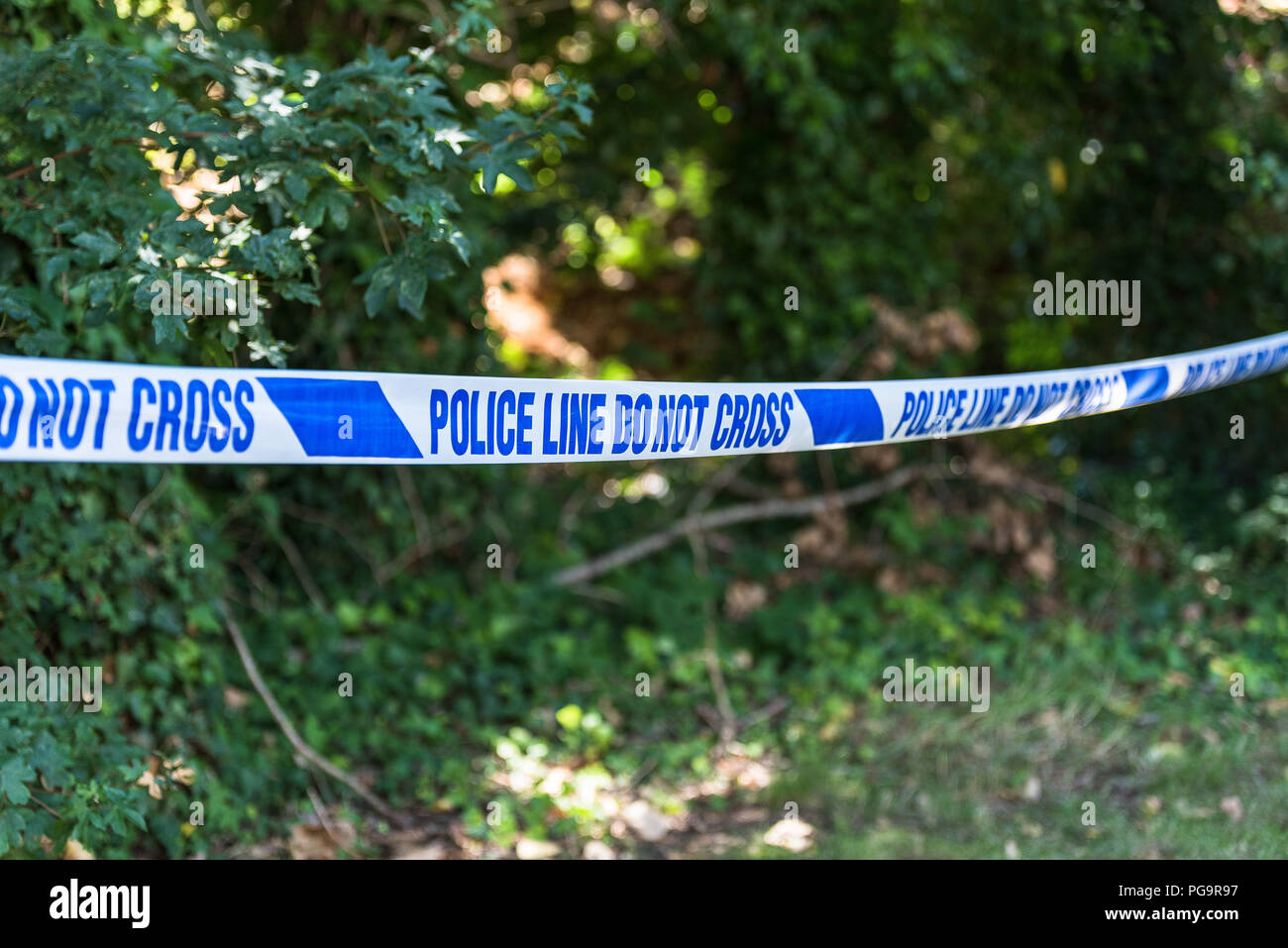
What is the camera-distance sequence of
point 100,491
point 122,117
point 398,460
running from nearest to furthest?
point 398,460 < point 122,117 < point 100,491

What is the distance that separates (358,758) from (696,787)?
1.31 metres

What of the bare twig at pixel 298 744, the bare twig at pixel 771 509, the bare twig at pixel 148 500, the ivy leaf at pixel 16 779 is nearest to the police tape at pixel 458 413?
the ivy leaf at pixel 16 779

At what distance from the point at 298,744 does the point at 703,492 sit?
2742mm

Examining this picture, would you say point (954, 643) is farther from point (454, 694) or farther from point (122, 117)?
point (122, 117)

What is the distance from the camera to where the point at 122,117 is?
292cm

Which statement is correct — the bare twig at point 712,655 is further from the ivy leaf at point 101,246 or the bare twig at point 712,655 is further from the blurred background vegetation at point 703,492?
the ivy leaf at point 101,246

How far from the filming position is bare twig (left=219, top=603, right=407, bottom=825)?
4.10m

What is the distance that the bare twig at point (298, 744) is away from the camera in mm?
4102

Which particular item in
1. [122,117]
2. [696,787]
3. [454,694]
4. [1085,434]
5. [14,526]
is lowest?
[696,787]

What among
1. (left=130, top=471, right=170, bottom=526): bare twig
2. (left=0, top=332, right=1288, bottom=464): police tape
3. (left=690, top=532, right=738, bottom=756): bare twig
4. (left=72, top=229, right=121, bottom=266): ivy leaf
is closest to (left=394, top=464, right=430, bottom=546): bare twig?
(left=690, top=532, right=738, bottom=756): bare twig

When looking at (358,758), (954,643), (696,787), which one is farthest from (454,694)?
(954,643)

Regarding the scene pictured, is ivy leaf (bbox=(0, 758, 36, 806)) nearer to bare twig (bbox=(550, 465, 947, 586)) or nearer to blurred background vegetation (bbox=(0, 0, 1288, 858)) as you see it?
blurred background vegetation (bbox=(0, 0, 1288, 858))

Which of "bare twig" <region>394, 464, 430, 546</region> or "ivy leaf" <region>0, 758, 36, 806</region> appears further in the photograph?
"bare twig" <region>394, 464, 430, 546</region>

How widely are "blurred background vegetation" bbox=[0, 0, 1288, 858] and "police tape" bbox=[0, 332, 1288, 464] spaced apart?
488 mm
